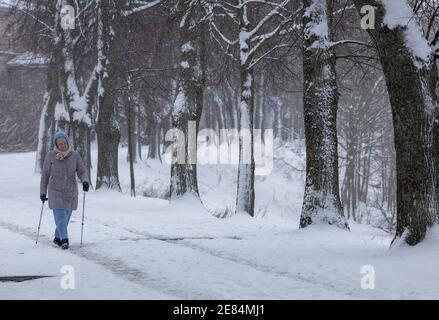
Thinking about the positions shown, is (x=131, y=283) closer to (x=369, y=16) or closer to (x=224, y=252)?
(x=224, y=252)

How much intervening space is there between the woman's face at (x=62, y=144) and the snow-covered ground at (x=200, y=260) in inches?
66.7

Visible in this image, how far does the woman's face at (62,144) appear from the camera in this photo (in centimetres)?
1075

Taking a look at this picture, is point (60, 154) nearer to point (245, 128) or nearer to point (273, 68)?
point (245, 128)

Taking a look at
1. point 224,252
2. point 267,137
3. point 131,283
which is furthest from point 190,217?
point 267,137

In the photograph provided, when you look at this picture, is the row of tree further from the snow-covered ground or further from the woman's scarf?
the woman's scarf

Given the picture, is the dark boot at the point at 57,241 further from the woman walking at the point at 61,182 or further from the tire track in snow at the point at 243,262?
the tire track in snow at the point at 243,262

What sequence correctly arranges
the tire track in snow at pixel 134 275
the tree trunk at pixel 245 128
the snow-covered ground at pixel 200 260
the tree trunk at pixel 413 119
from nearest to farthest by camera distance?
the tire track in snow at pixel 134 275
the snow-covered ground at pixel 200 260
the tree trunk at pixel 413 119
the tree trunk at pixel 245 128

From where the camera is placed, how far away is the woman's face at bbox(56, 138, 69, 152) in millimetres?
10750

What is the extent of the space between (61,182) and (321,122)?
503 cm

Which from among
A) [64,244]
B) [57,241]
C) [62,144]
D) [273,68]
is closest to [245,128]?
[273,68]

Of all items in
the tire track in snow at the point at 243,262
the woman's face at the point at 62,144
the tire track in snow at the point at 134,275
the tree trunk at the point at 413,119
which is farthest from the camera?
the woman's face at the point at 62,144

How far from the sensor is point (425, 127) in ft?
29.5

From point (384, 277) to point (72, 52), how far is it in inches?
733

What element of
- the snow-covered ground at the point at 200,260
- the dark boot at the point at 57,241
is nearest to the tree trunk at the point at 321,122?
the snow-covered ground at the point at 200,260
